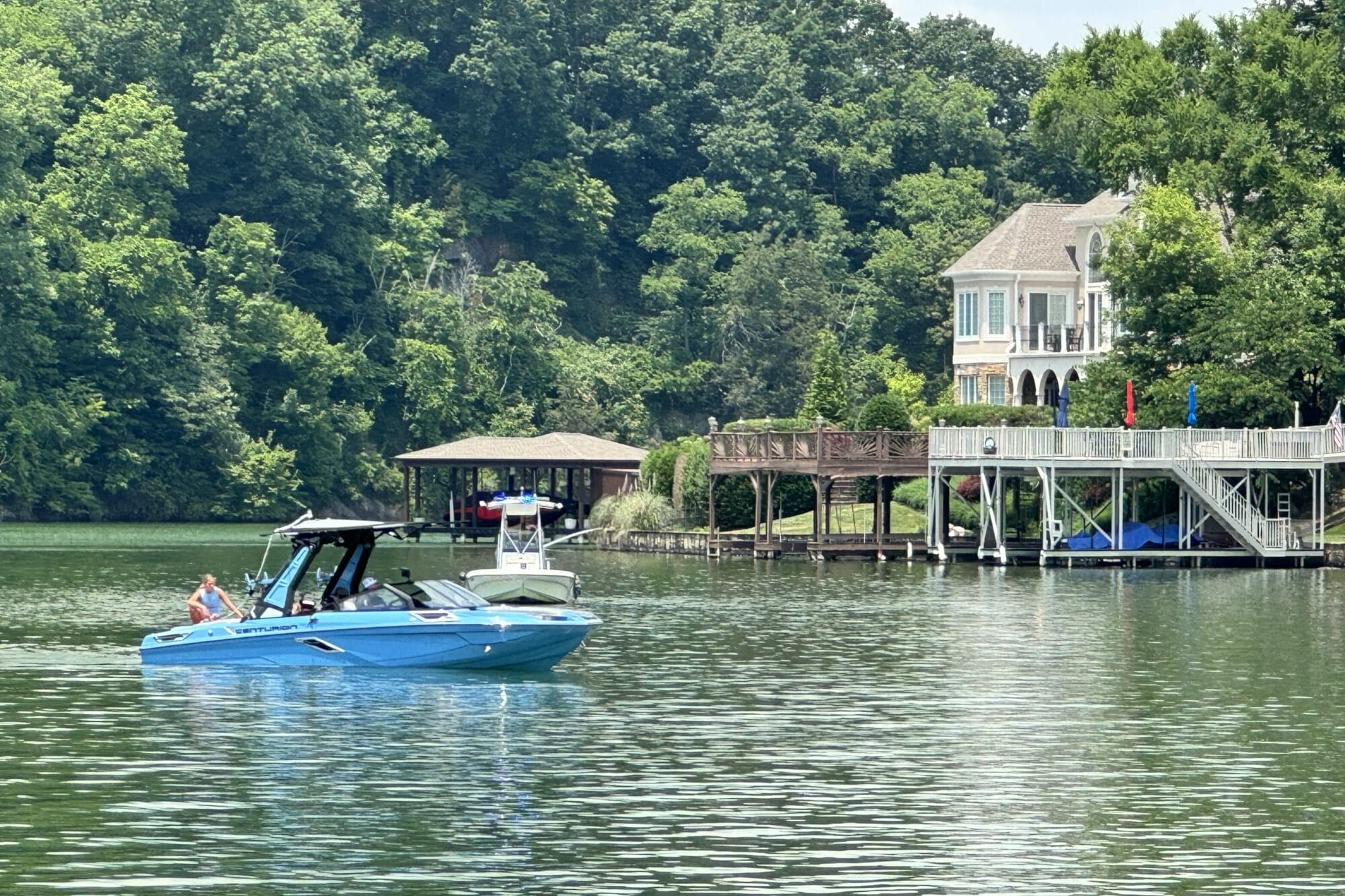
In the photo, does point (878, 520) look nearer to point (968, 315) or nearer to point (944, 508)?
point (944, 508)

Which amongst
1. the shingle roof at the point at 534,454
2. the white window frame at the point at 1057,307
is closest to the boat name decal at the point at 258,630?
the shingle roof at the point at 534,454

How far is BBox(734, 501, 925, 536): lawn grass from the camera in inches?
3408

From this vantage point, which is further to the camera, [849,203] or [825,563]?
[849,203]

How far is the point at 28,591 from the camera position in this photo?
61469 mm

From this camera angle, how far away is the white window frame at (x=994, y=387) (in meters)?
101

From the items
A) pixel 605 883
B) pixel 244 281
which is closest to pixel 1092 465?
pixel 605 883

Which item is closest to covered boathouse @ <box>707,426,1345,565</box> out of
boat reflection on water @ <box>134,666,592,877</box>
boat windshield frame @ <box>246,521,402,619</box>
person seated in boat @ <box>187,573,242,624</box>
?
person seated in boat @ <box>187,573,242,624</box>

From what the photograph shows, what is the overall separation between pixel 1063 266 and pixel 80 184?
4411cm

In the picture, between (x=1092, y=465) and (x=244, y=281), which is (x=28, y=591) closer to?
(x=1092, y=465)

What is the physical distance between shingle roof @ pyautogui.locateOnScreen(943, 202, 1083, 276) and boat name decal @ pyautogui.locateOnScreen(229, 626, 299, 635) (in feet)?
212

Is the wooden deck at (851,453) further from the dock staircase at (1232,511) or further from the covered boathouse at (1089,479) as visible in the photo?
the dock staircase at (1232,511)

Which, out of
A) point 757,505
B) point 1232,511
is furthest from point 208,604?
point 757,505

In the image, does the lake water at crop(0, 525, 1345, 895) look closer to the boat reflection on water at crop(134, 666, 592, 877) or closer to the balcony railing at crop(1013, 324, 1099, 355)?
the boat reflection on water at crop(134, 666, 592, 877)

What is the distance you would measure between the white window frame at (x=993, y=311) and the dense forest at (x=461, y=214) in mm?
6213
